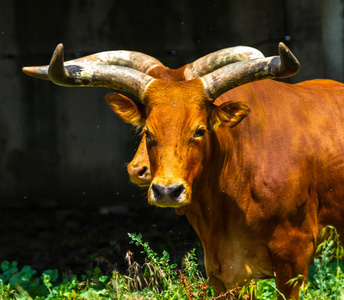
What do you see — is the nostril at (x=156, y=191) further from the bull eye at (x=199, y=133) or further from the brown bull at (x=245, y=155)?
the bull eye at (x=199, y=133)

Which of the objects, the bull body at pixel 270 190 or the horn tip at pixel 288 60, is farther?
the bull body at pixel 270 190

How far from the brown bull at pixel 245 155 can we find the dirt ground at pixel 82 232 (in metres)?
2.94

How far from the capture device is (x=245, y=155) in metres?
5.45

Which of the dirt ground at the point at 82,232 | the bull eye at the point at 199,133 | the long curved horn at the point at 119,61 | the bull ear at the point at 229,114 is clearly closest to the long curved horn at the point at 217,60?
the long curved horn at the point at 119,61

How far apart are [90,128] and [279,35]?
2.66m

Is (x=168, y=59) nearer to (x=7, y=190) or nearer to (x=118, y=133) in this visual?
(x=118, y=133)

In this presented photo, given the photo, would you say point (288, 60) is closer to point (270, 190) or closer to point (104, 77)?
point (270, 190)


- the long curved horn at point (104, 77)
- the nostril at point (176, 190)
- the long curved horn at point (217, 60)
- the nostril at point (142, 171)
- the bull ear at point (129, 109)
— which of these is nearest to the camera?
the nostril at point (176, 190)

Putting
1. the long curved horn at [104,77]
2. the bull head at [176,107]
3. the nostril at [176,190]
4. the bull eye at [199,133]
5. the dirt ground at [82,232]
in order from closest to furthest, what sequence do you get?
1. the nostril at [176,190]
2. the bull head at [176,107]
3. the bull eye at [199,133]
4. the long curved horn at [104,77]
5. the dirt ground at [82,232]

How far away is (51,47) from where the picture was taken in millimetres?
9078

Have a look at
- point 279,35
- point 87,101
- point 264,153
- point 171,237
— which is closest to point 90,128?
point 87,101

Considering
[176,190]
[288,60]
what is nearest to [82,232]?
[176,190]

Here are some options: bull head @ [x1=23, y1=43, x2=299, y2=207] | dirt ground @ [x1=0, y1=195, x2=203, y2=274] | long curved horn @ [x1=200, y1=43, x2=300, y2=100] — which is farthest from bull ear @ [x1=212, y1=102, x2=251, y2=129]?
dirt ground @ [x1=0, y1=195, x2=203, y2=274]

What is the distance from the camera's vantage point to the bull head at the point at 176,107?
4.90m
